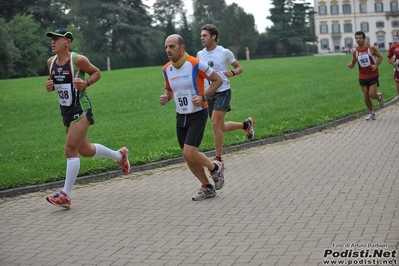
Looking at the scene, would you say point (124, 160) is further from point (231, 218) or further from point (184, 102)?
point (231, 218)

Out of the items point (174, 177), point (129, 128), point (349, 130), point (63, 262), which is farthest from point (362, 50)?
point (63, 262)

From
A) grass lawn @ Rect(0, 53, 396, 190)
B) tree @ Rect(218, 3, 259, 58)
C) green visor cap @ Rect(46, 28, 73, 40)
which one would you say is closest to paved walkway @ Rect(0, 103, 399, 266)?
grass lawn @ Rect(0, 53, 396, 190)

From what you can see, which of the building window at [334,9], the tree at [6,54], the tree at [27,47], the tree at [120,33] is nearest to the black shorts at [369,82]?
the tree at [6,54]

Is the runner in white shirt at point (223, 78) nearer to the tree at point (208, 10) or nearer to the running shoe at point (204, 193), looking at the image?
the running shoe at point (204, 193)

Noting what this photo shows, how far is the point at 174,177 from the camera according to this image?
1170 centimetres

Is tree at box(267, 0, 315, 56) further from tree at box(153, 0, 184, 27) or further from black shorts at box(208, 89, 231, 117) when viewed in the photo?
black shorts at box(208, 89, 231, 117)

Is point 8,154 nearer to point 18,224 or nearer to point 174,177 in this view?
point 174,177

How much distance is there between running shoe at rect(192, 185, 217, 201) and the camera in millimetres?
9758

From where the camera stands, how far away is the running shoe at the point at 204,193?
976 centimetres

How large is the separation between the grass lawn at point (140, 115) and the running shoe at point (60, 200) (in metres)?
1.86

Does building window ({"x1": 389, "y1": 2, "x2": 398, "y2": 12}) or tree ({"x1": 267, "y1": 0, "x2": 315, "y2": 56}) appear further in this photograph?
building window ({"x1": 389, "y1": 2, "x2": 398, "y2": 12})

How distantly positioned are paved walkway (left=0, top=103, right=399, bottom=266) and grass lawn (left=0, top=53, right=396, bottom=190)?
162cm

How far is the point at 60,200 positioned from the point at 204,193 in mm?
1784

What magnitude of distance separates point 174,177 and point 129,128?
7.02 m
